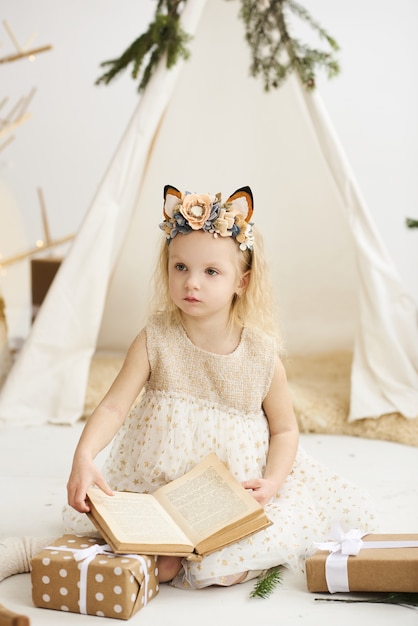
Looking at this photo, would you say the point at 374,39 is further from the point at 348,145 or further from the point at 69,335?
the point at 69,335

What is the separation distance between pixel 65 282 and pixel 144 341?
1.17 meters

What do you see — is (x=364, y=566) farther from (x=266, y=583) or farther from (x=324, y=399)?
(x=324, y=399)

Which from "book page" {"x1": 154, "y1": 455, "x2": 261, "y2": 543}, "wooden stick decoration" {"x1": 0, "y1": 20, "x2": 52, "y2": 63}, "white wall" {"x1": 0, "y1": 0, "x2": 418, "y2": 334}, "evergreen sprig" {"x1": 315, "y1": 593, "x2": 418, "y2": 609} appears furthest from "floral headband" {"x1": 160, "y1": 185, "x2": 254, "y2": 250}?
"white wall" {"x1": 0, "y1": 0, "x2": 418, "y2": 334}

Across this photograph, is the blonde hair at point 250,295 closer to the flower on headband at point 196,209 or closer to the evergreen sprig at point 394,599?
the flower on headband at point 196,209

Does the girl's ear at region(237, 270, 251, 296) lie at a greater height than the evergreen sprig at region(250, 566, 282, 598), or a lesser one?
greater

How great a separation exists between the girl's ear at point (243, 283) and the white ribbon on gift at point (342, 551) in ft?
1.70

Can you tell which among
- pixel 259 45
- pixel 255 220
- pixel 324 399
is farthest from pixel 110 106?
pixel 324 399

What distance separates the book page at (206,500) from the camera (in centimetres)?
144

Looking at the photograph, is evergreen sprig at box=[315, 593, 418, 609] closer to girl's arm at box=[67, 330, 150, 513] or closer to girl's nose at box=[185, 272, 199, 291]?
girl's arm at box=[67, 330, 150, 513]

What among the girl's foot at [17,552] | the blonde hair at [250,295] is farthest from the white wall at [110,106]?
the girl's foot at [17,552]

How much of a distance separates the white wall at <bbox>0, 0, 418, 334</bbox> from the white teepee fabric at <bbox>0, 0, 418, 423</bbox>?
3.21 feet

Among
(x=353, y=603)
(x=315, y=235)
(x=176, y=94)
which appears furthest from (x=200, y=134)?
(x=353, y=603)

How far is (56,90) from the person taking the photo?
15.1 ft

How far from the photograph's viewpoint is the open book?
4.50 ft
